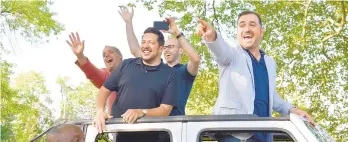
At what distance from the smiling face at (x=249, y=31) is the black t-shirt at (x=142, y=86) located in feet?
1.82

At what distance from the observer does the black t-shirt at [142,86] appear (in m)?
4.13

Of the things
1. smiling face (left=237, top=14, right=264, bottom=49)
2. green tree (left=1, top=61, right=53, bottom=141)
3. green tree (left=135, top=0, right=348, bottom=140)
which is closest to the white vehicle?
smiling face (left=237, top=14, right=264, bottom=49)

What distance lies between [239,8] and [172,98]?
15.3m

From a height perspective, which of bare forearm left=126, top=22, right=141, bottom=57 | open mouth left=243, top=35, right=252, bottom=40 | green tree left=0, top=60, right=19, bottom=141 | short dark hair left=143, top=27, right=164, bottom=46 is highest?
green tree left=0, top=60, right=19, bottom=141

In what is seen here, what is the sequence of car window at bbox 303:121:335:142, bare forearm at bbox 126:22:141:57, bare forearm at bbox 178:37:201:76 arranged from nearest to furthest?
car window at bbox 303:121:335:142 < bare forearm at bbox 178:37:201:76 < bare forearm at bbox 126:22:141:57

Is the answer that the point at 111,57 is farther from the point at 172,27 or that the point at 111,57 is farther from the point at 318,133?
the point at 318,133

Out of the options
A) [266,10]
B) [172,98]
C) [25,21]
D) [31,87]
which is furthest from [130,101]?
[31,87]

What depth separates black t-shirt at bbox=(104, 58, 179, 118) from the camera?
4.13 meters

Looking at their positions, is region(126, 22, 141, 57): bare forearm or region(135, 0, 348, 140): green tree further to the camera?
region(135, 0, 348, 140): green tree

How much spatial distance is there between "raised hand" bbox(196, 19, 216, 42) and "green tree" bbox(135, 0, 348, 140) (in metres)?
14.9

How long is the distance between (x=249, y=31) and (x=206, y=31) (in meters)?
0.46

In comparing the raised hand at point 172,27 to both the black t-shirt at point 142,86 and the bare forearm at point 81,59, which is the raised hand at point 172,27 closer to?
the black t-shirt at point 142,86

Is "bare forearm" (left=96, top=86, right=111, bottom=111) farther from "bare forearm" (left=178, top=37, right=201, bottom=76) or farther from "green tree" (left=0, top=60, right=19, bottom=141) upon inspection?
"green tree" (left=0, top=60, right=19, bottom=141)

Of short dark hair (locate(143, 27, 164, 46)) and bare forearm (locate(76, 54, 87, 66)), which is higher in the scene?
short dark hair (locate(143, 27, 164, 46))
